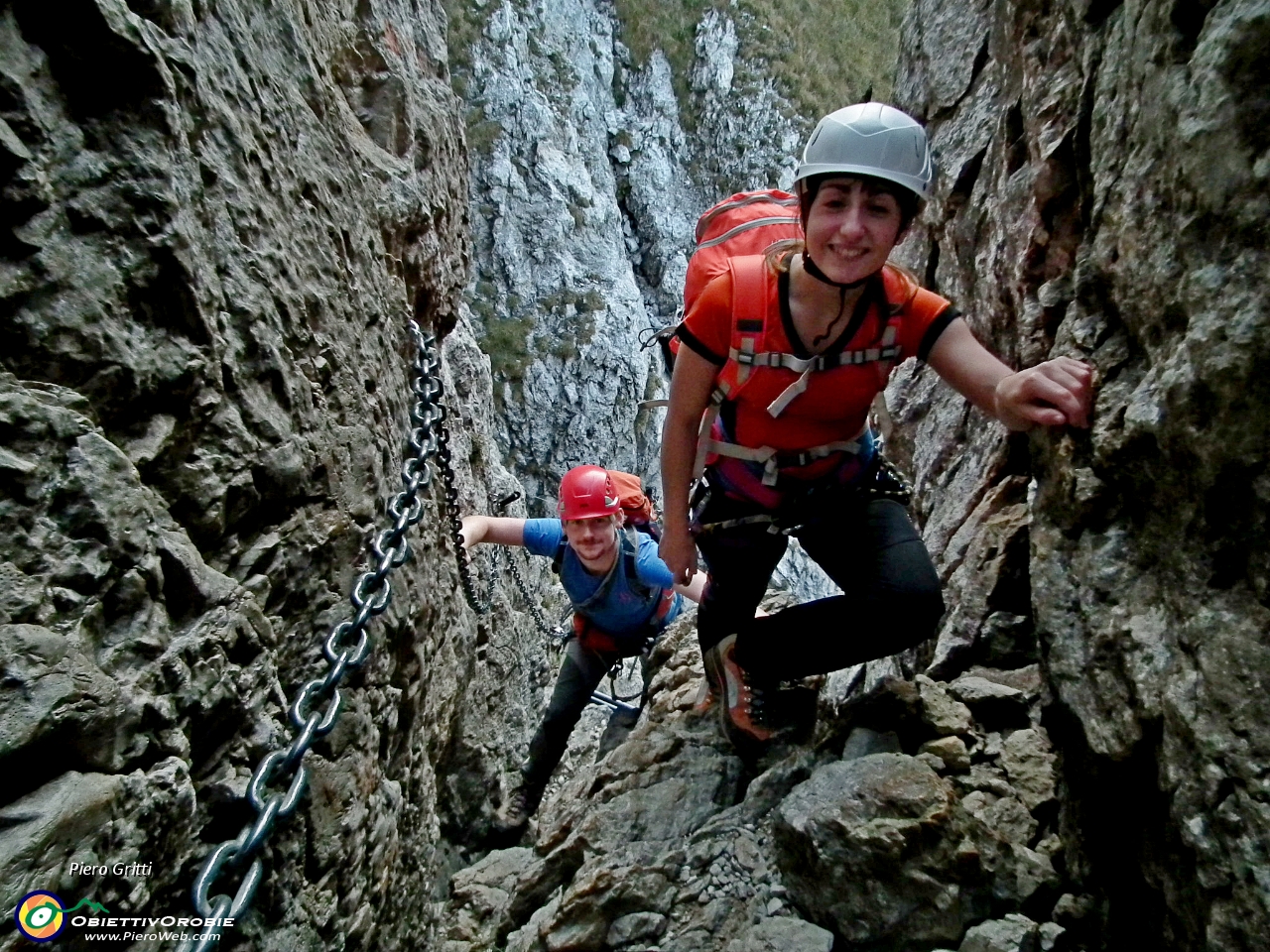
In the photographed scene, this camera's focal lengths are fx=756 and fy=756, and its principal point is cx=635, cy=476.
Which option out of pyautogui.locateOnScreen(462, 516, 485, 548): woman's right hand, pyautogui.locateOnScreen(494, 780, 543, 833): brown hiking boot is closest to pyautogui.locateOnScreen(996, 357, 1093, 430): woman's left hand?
pyautogui.locateOnScreen(462, 516, 485, 548): woman's right hand

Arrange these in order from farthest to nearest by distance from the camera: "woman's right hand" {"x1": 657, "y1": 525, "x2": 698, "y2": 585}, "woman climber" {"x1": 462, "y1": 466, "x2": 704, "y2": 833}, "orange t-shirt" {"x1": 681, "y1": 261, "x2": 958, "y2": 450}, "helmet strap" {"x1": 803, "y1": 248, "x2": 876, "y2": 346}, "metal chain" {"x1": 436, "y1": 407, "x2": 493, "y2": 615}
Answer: "woman climber" {"x1": 462, "y1": 466, "x2": 704, "y2": 833} → "metal chain" {"x1": 436, "y1": 407, "x2": 493, "y2": 615} → "woman's right hand" {"x1": 657, "y1": 525, "x2": 698, "y2": 585} → "orange t-shirt" {"x1": 681, "y1": 261, "x2": 958, "y2": 450} → "helmet strap" {"x1": 803, "y1": 248, "x2": 876, "y2": 346}

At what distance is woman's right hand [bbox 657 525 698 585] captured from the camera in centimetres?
331

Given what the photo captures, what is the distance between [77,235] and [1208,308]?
2.61m

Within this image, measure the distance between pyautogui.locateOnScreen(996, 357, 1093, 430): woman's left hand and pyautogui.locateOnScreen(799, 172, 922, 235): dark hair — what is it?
71 centimetres

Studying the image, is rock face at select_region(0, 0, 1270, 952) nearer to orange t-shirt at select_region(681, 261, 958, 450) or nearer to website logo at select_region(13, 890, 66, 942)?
website logo at select_region(13, 890, 66, 942)

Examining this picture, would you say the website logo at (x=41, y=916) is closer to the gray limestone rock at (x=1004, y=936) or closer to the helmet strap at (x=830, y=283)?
the gray limestone rock at (x=1004, y=936)

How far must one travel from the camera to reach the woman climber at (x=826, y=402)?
2.66m

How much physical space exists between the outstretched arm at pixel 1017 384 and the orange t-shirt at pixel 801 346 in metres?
0.09

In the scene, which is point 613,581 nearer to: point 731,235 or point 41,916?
point 731,235

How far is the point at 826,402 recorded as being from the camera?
299cm

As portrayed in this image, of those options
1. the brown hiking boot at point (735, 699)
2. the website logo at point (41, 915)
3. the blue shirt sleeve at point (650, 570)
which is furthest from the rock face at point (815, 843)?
the website logo at point (41, 915)

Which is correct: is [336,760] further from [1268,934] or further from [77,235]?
[1268,934]

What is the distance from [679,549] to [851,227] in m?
1.50

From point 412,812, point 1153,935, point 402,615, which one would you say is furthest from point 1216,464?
point 412,812
